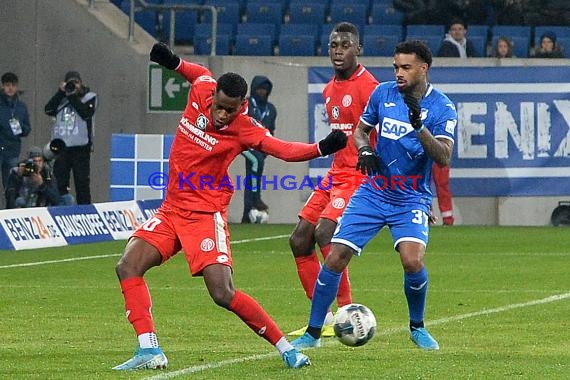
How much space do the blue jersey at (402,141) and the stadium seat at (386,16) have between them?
15.4 m

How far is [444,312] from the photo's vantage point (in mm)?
12602

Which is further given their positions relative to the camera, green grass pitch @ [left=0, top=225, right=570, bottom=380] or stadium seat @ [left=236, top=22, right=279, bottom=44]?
stadium seat @ [left=236, top=22, right=279, bottom=44]

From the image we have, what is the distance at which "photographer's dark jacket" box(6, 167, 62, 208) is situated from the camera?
20.4 m

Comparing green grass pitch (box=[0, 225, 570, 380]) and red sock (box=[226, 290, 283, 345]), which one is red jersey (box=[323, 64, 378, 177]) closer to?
green grass pitch (box=[0, 225, 570, 380])

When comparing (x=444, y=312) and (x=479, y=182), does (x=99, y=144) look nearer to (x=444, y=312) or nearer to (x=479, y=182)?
(x=479, y=182)

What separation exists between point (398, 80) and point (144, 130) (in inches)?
577

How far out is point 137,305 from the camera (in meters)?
9.23

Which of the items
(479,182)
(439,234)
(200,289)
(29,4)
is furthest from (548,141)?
(200,289)

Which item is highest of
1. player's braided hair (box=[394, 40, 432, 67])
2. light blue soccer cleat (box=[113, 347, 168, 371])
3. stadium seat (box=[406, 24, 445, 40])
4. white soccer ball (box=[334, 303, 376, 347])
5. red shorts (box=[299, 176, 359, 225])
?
player's braided hair (box=[394, 40, 432, 67])

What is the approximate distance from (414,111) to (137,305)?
80.4 inches

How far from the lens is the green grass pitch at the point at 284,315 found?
30.1ft

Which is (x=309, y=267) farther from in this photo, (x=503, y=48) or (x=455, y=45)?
(x=503, y=48)

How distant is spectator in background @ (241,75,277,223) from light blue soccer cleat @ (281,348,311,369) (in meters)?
13.7

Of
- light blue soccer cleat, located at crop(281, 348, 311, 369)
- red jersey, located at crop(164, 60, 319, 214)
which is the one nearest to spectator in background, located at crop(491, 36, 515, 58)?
red jersey, located at crop(164, 60, 319, 214)
